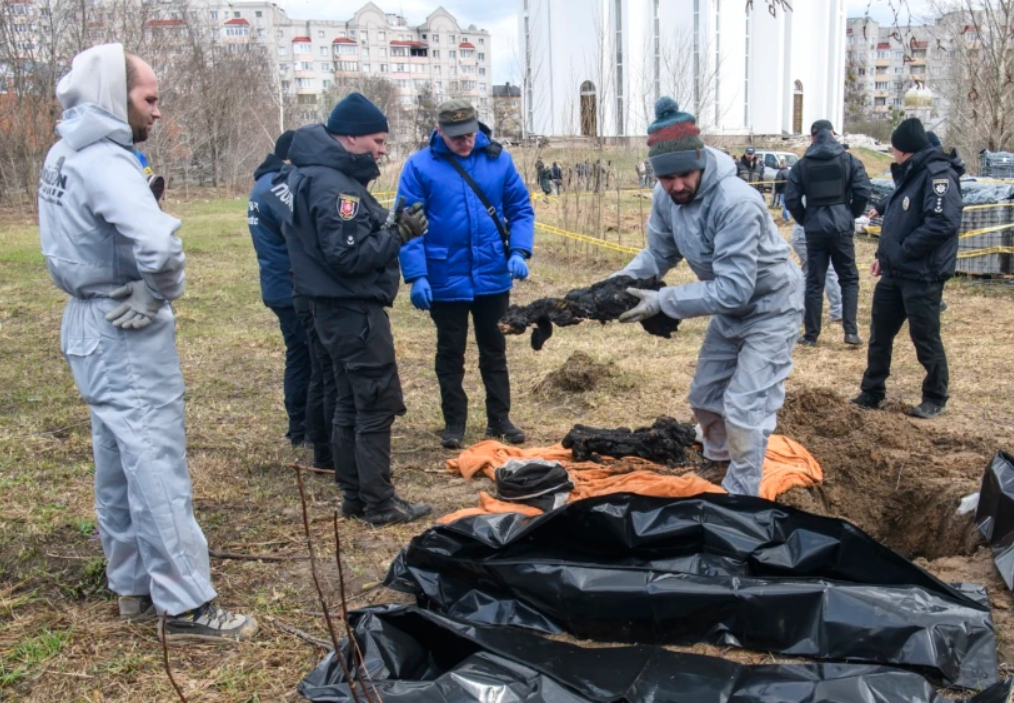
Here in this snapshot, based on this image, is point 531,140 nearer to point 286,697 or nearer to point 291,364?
point 291,364

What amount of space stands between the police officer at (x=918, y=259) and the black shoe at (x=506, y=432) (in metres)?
2.46

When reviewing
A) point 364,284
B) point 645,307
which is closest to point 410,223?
point 364,284

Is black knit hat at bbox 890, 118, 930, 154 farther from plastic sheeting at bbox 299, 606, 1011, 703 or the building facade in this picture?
the building facade

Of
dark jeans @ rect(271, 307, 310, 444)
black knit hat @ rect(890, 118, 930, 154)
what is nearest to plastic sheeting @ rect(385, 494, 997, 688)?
dark jeans @ rect(271, 307, 310, 444)

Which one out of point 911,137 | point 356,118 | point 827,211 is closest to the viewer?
point 356,118

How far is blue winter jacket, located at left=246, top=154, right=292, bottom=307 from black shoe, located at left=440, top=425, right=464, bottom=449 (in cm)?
124

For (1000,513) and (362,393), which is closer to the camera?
(1000,513)

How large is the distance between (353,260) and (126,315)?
1.09 m

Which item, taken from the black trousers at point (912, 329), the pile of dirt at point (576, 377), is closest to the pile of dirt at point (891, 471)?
the black trousers at point (912, 329)

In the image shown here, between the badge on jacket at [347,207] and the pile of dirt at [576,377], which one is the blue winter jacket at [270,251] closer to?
the badge on jacket at [347,207]

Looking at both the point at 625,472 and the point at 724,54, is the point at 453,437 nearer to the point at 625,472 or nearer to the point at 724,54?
the point at 625,472

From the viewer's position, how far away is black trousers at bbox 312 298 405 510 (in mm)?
3826

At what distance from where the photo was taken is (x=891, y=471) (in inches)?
182

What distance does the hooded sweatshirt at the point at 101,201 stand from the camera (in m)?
2.72
